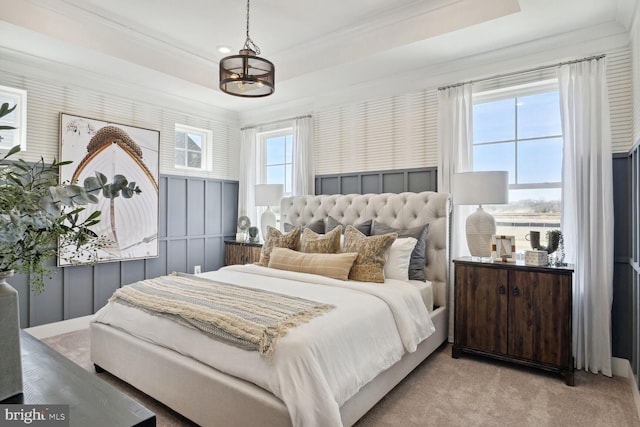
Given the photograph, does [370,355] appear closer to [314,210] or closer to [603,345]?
[603,345]

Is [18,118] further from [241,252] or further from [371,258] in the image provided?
[371,258]

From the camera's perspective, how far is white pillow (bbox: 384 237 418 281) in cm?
304

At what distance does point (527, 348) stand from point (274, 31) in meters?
3.49

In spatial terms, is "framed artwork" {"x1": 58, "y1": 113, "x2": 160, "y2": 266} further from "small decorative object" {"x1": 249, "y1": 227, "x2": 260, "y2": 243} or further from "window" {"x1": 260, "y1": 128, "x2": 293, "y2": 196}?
"window" {"x1": 260, "y1": 128, "x2": 293, "y2": 196}

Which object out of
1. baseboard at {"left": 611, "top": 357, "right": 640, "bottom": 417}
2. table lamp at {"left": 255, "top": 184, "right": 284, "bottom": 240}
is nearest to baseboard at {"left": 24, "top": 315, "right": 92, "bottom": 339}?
table lamp at {"left": 255, "top": 184, "right": 284, "bottom": 240}

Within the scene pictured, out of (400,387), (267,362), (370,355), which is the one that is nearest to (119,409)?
(267,362)

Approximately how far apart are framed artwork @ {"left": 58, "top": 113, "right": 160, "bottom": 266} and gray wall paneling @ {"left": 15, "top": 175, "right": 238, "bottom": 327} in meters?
0.15

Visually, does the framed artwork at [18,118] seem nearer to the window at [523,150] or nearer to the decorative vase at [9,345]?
the decorative vase at [9,345]

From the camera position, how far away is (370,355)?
2.07m

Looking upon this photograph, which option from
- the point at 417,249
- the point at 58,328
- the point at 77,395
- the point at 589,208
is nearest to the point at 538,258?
the point at 589,208

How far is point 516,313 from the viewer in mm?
2803

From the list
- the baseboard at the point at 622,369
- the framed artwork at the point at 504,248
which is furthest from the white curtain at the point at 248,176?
the baseboard at the point at 622,369

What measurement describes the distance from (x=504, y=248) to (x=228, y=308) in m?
2.26

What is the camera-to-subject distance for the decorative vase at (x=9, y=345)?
969 millimetres
